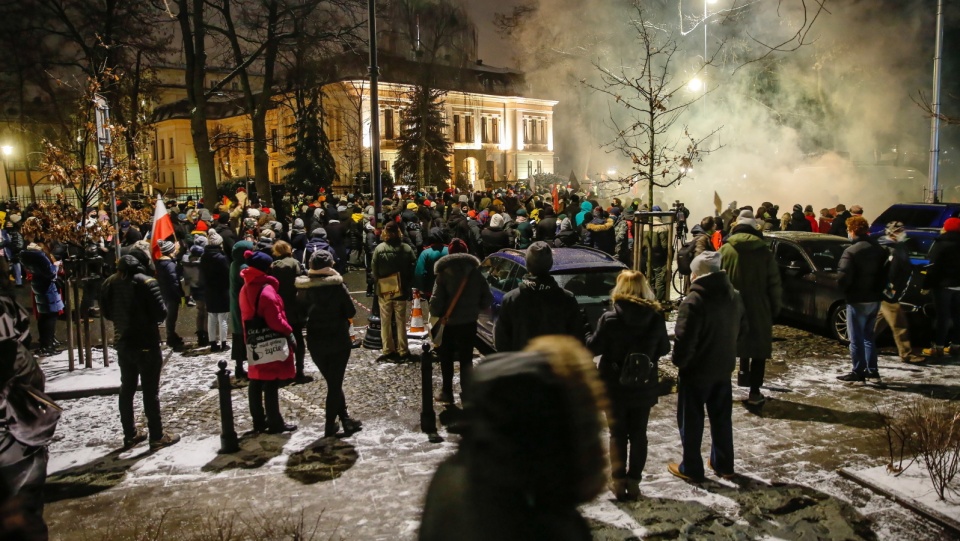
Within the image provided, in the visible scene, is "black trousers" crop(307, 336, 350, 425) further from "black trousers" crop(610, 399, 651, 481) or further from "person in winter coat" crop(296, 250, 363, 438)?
"black trousers" crop(610, 399, 651, 481)

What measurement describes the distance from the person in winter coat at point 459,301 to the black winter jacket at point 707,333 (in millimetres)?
2735

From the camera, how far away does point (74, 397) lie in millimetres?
8461

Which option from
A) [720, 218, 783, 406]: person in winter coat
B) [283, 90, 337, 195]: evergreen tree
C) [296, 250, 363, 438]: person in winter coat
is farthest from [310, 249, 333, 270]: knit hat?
[283, 90, 337, 195]: evergreen tree

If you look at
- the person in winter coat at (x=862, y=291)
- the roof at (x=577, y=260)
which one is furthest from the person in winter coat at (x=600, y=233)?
Result: the person in winter coat at (x=862, y=291)

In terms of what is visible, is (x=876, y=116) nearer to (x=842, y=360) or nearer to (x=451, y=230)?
(x=451, y=230)

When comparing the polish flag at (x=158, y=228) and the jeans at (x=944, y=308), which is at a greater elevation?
the polish flag at (x=158, y=228)

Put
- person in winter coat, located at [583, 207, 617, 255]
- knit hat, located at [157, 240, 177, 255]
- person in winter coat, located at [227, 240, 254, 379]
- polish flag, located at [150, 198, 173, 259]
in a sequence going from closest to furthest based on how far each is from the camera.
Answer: person in winter coat, located at [227, 240, 254, 379] < polish flag, located at [150, 198, 173, 259] < knit hat, located at [157, 240, 177, 255] < person in winter coat, located at [583, 207, 617, 255]

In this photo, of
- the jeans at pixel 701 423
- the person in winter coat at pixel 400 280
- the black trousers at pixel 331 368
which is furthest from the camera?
the person in winter coat at pixel 400 280

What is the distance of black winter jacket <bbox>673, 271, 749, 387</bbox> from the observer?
541 centimetres

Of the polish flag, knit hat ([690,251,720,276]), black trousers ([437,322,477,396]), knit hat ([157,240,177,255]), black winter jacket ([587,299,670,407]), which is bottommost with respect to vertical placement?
black trousers ([437,322,477,396])

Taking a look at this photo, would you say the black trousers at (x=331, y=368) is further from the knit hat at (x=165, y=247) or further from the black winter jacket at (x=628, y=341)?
the knit hat at (x=165, y=247)

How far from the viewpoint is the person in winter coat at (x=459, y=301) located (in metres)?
7.66

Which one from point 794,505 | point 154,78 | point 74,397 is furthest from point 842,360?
point 154,78

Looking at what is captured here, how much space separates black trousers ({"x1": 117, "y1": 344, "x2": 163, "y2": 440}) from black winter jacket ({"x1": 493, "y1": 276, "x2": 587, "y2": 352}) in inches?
132
